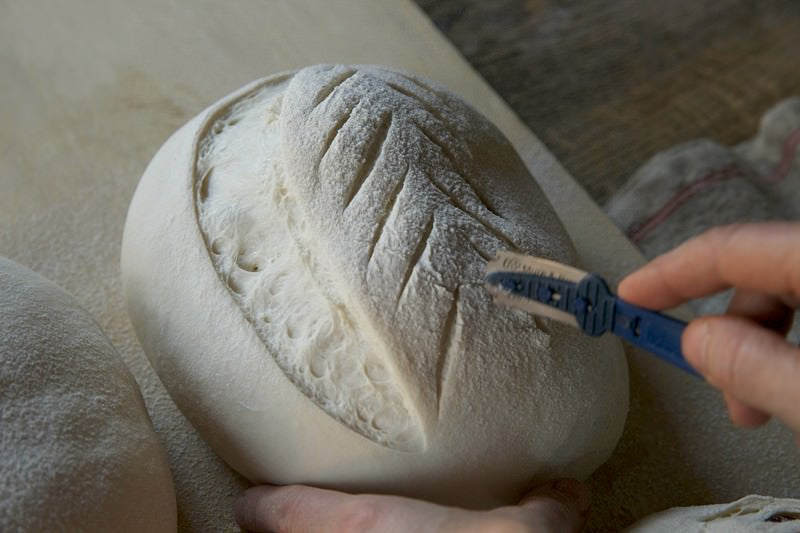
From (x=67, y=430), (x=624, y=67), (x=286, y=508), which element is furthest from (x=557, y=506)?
(x=624, y=67)

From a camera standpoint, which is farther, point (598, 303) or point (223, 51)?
point (223, 51)

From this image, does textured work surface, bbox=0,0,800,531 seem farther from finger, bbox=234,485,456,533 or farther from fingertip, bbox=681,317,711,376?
fingertip, bbox=681,317,711,376

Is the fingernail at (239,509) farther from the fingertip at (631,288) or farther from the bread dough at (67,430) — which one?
the fingertip at (631,288)

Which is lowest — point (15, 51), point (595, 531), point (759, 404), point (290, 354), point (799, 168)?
point (799, 168)

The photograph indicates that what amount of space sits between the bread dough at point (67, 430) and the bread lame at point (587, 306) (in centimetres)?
45

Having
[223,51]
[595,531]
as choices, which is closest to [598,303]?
[595,531]

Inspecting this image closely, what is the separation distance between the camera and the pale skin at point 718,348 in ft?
2.03

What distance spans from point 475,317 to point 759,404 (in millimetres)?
357

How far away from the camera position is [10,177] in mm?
1354

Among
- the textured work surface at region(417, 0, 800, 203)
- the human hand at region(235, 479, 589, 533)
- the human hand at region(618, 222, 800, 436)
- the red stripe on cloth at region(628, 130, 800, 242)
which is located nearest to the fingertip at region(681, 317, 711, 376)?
the human hand at region(618, 222, 800, 436)

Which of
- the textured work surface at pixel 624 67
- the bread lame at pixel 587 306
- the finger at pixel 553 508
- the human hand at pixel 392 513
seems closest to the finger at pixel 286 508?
the human hand at pixel 392 513

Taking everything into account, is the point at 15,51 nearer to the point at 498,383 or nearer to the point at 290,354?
the point at 290,354

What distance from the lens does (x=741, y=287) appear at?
676 mm

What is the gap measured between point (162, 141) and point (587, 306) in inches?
37.1
